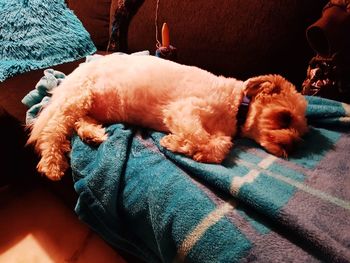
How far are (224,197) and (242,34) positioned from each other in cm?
101

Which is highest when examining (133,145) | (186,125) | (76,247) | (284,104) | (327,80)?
(327,80)

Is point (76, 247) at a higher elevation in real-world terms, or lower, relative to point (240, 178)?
lower

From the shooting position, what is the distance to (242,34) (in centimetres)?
167

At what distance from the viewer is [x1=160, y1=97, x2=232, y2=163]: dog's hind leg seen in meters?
1.27

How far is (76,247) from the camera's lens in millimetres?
1754

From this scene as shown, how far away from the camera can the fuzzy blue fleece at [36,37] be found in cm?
217

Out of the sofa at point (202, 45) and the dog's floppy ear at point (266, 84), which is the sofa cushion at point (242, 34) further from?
the dog's floppy ear at point (266, 84)

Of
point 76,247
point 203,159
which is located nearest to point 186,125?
point 203,159

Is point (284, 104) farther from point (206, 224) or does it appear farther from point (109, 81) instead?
point (109, 81)

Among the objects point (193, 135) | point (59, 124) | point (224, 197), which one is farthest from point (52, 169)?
point (224, 197)

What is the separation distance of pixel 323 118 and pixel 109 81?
110 cm

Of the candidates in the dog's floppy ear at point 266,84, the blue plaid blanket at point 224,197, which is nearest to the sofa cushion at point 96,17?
the blue plaid blanket at point 224,197

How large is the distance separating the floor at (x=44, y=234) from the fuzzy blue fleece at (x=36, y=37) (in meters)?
0.87

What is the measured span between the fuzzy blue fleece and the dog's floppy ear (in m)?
1.52
